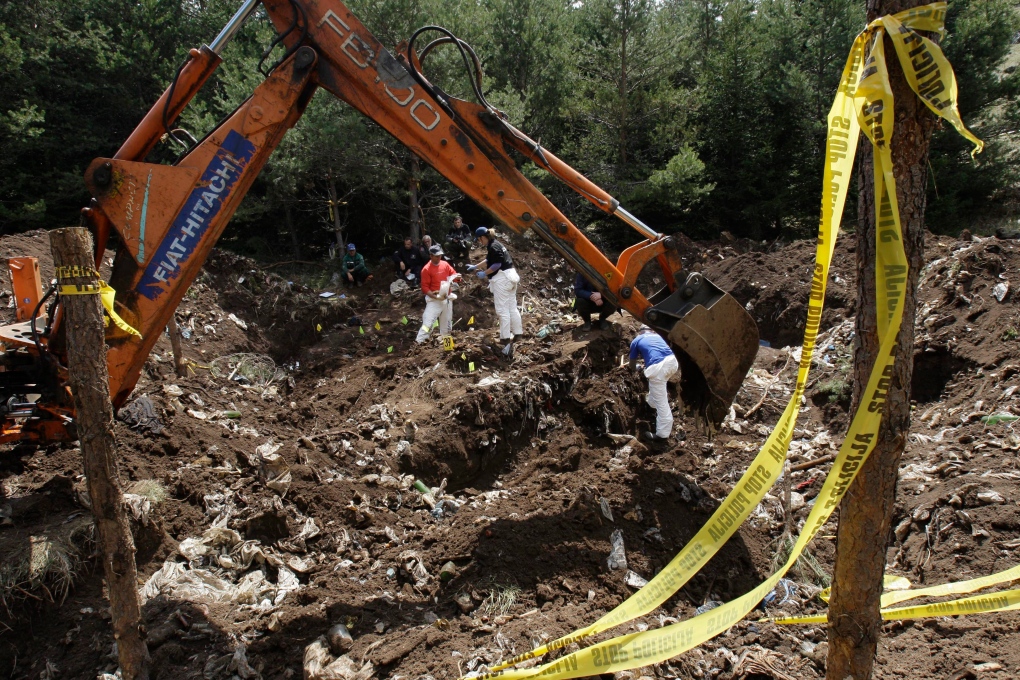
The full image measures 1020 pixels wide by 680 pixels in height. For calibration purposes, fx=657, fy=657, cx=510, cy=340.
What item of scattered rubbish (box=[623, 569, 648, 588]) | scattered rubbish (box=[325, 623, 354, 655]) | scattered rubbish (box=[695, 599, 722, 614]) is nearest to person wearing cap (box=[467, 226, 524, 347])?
scattered rubbish (box=[623, 569, 648, 588])

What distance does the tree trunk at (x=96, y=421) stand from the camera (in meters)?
3.50

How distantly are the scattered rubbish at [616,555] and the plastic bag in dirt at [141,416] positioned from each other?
4331 mm

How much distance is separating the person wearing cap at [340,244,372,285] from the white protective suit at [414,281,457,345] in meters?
5.31

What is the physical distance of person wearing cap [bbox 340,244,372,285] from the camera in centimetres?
1540

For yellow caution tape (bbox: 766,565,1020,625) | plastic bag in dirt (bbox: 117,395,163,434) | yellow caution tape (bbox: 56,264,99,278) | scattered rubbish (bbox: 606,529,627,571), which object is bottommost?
yellow caution tape (bbox: 766,565,1020,625)

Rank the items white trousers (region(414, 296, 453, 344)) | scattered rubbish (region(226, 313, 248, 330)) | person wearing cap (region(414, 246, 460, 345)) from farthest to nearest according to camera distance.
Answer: scattered rubbish (region(226, 313, 248, 330)) → white trousers (region(414, 296, 453, 344)) → person wearing cap (region(414, 246, 460, 345))

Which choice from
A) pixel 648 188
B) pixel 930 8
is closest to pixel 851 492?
pixel 930 8

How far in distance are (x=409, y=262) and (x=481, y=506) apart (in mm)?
9160

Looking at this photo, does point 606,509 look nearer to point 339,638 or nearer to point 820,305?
point 339,638

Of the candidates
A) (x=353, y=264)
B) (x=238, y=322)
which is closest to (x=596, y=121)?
(x=353, y=264)

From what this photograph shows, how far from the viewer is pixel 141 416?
20.6 feet

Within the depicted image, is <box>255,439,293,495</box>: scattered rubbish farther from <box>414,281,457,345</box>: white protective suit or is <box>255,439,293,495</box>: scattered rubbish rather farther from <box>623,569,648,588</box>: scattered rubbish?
<box>414,281,457,345</box>: white protective suit

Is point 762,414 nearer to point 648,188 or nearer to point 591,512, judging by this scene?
point 591,512

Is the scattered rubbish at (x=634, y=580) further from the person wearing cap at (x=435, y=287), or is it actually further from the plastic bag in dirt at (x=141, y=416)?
the person wearing cap at (x=435, y=287)
